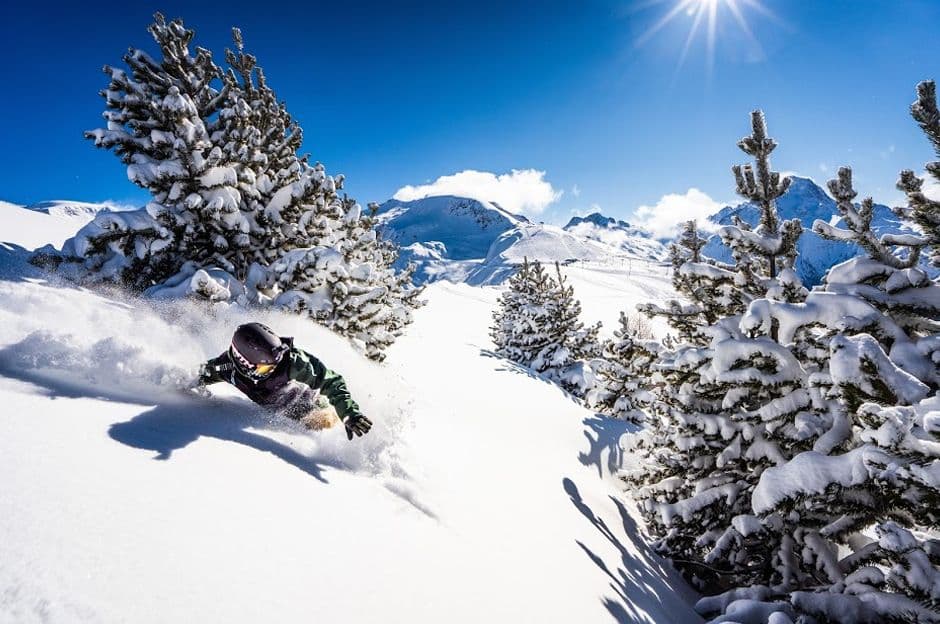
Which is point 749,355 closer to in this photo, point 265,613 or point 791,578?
point 791,578

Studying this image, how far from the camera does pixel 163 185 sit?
26.3 ft

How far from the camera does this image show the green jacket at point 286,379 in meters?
4.64

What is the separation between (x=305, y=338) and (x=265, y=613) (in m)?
6.15

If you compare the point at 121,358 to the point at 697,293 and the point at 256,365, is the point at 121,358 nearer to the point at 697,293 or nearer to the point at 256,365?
the point at 256,365

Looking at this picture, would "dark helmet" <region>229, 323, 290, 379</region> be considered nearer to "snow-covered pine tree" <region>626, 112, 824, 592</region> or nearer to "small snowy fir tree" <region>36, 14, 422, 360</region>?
"small snowy fir tree" <region>36, 14, 422, 360</region>

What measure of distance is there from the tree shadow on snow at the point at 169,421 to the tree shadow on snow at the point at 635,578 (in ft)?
10.7

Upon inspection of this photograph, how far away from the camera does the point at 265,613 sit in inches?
83.4

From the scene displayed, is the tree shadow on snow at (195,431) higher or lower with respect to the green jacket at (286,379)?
lower

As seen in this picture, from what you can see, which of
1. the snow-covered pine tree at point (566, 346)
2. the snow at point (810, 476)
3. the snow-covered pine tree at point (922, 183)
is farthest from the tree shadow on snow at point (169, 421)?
the snow-covered pine tree at point (566, 346)

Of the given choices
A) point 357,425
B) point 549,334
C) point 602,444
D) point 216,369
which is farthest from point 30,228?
point 549,334

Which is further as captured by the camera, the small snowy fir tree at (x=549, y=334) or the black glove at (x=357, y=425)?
the small snowy fir tree at (x=549, y=334)

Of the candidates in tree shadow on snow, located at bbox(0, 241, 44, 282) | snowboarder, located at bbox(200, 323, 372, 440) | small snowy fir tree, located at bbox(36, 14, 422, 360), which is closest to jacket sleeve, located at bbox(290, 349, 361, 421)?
snowboarder, located at bbox(200, 323, 372, 440)

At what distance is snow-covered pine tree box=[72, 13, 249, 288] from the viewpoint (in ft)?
25.8

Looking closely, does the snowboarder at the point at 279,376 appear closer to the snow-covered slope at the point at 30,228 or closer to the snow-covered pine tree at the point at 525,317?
the snow-covered slope at the point at 30,228
